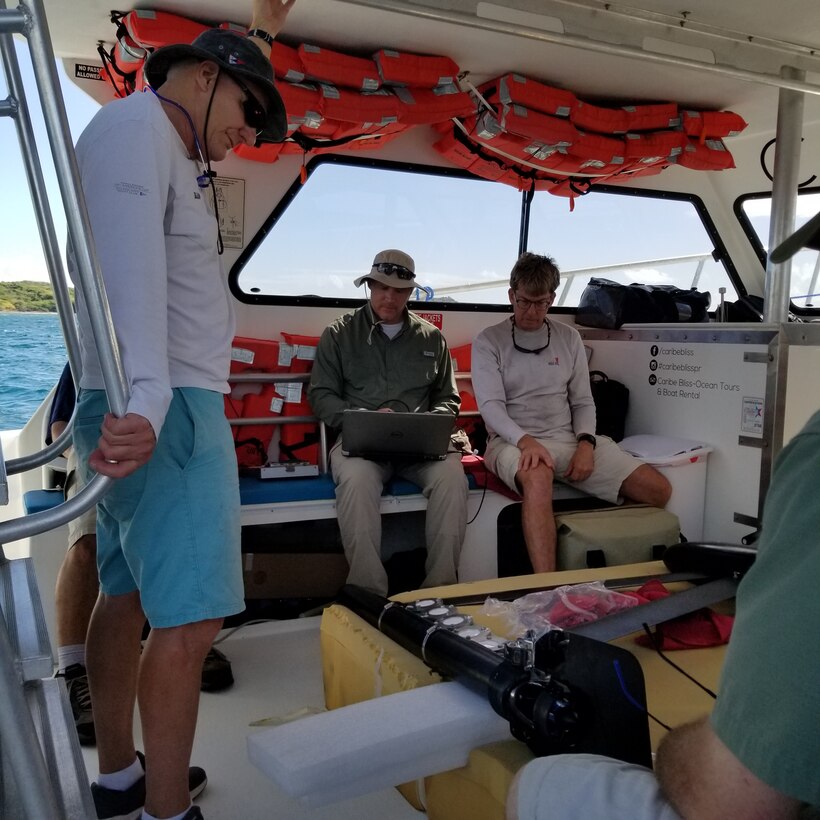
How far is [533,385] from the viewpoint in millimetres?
4000

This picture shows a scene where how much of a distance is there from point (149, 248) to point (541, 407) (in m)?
2.81

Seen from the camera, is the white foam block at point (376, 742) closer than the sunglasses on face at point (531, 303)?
Yes

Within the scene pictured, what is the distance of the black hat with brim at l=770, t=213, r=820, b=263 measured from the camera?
0.82 metres

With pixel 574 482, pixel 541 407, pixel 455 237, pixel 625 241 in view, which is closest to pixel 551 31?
pixel 541 407

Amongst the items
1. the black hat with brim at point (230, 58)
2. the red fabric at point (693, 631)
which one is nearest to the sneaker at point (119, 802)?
the red fabric at point (693, 631)

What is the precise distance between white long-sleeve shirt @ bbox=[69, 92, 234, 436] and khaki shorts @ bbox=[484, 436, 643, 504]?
2311 millimetres

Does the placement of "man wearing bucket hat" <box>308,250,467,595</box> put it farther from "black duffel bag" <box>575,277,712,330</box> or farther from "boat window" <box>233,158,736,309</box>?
"black duffel bag" <box>575,277,712,330</box>

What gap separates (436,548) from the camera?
3.42 meters

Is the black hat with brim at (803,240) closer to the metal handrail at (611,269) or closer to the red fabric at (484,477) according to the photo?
the red fabric at (484,477)

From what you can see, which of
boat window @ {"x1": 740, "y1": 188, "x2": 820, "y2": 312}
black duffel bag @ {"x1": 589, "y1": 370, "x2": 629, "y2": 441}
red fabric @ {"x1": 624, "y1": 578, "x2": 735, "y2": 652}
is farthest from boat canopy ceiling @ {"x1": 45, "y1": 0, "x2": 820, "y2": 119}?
red fabric @ {"x1": 624, "y1": 578, "x2": 735, "y2": 652}

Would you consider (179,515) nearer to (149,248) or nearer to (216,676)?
(149,248)

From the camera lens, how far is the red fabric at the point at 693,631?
218 centimetres

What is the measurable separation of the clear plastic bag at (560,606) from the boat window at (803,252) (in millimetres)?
3876

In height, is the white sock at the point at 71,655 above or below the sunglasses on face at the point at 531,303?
below
